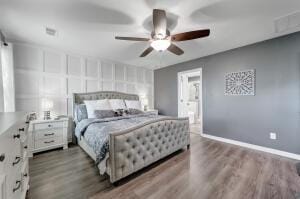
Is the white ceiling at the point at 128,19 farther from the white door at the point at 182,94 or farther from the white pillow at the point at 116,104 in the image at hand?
the white door at the point at 182,94

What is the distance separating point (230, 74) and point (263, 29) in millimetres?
1255

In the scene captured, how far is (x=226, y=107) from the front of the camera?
3.84 metres

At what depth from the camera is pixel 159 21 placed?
1.92m

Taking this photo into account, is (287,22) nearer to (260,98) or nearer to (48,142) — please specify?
(260,98)

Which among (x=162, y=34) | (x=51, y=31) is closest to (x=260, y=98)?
(x=162, y=34)

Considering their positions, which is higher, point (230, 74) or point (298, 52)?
point (298, 52)

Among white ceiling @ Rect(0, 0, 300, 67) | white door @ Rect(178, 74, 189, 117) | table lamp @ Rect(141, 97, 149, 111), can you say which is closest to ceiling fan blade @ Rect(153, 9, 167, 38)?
white ceiling @ Rect(0, 0, 300, 67)

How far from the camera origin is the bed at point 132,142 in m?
1.92

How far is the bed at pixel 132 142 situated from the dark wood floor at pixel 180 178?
19 cm

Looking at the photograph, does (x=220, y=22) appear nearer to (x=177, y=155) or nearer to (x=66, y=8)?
(x=66, y=8)

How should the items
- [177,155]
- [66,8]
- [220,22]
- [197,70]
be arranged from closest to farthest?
[66,8]
[220,22]
[177,155]
[197,70]

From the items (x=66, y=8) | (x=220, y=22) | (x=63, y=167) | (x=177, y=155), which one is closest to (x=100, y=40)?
(x=66, y=8)

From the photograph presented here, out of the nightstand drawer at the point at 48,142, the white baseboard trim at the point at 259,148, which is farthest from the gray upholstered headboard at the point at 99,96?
the white baseboard trim at the point at 259,148

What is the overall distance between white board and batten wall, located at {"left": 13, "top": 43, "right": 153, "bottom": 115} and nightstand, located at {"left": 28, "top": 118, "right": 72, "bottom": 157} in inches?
23.0
